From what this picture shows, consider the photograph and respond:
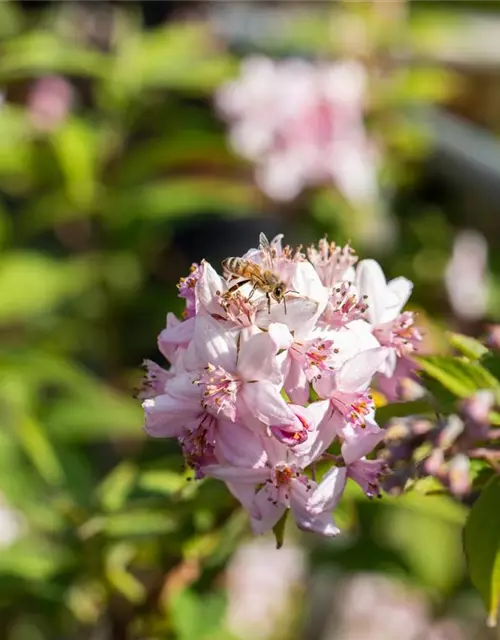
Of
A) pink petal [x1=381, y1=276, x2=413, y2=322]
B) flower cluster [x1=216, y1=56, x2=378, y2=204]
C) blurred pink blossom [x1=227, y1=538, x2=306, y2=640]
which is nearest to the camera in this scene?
pink petal [x1=381, y1=276, x2=413, y2=322]

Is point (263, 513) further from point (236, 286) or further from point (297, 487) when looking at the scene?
point (236, 286)

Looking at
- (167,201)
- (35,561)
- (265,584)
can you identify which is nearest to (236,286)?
(35,561)

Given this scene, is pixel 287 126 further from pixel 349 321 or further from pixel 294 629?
pixel 349 321

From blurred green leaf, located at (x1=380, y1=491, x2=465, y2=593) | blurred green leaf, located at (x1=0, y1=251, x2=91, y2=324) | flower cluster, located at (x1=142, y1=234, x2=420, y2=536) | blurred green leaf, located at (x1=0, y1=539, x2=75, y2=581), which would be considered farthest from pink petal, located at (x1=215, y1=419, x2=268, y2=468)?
blurred green leaf, located at (x1=0, y1=251, x2=91, y2=324)

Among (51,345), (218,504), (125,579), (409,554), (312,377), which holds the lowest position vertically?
(409,554)

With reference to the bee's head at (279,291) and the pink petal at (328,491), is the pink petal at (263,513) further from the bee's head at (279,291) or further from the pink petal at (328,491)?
the bee's head at (279,291)

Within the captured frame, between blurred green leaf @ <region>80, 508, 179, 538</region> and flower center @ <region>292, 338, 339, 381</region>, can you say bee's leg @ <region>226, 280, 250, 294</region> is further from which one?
blurred green leaf @ <region>80, 508, 179, 538</region>

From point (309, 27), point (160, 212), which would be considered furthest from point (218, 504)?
point (309, 27)
